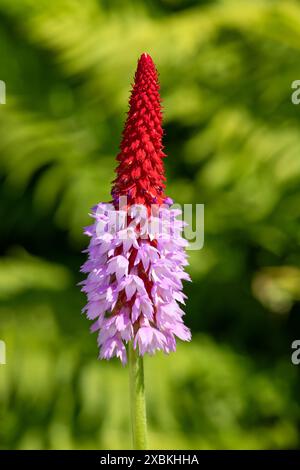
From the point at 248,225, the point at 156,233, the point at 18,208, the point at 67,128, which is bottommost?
the point at 156,233

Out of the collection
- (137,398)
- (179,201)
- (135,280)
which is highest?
(179,201)

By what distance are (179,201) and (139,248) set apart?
1785mm

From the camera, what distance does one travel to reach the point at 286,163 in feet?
8.10

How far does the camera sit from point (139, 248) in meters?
0.96

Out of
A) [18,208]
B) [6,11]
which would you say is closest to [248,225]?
[18,208]

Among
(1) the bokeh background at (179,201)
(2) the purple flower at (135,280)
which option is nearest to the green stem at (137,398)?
(2) the purple flower at (135,280)

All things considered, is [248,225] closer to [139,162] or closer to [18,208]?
[18,208]

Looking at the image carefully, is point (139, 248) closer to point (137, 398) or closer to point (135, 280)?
point (135, 280)

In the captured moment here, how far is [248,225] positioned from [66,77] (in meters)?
1.13

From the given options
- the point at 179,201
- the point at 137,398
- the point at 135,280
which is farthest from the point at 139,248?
the point at 179,201

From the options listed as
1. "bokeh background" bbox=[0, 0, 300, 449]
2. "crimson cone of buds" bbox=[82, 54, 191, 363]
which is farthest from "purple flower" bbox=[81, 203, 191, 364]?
"bokeh background" bbox=[0, 0, 300, 449]

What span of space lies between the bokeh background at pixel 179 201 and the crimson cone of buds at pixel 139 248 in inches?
56.1

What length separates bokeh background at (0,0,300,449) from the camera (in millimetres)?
2465
